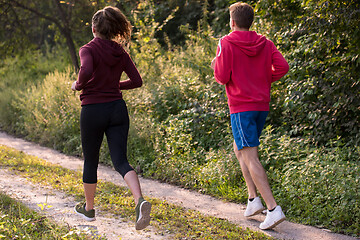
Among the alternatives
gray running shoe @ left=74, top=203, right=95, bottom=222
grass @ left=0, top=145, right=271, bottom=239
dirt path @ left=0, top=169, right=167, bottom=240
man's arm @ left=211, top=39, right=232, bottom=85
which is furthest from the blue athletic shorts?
gray running shoe @ left=74, top=203, right=95, bottom=222

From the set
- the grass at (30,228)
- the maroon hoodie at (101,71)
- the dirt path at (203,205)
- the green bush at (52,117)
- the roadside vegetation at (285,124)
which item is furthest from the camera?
the green bush at (52,117)

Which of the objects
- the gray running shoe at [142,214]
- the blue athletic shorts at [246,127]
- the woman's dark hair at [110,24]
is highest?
the woman's dark hair at [110,24]

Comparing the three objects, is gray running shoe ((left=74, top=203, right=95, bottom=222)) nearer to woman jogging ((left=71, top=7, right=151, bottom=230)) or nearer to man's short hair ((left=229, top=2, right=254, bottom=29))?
woman jogging ((left=71, top=7, right=151, bottom=230))

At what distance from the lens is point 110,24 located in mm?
3941

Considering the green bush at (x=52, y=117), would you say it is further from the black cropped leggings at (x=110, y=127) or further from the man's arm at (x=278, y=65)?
the man's arm at (x=278, y=65)

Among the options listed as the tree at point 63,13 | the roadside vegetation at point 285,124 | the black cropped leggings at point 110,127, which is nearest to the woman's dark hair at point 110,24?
the black cropped leggings at point 110,127

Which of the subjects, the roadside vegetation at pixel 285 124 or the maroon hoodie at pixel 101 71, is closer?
the maroon hoodie at pixel 101 71

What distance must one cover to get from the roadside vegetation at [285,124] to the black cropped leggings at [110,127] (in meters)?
2.15

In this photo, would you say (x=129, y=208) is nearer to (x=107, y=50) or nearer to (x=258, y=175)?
(x=258, y=175)

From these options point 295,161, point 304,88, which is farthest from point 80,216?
point 304,88

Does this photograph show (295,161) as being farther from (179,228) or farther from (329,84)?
(179,228)

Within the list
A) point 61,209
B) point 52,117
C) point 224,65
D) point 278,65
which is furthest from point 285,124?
point 52,117

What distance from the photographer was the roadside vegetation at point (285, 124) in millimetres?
5223

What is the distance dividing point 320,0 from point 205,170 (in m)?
2.72
